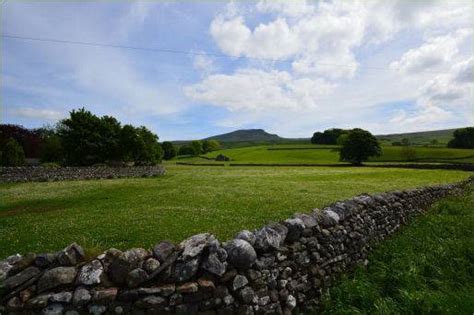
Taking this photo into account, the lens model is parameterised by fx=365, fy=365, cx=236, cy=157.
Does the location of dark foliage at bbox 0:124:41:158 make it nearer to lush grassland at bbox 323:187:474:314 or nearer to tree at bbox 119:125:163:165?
tree at bbox 119:125:163:165

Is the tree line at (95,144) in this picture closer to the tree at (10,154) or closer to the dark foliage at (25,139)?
the tree at (10,154)

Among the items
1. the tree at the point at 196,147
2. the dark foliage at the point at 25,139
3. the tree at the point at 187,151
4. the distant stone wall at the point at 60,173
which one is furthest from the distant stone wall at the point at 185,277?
the tree at the point at 187,151

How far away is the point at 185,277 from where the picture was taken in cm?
634

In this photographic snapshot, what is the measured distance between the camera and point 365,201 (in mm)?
11984

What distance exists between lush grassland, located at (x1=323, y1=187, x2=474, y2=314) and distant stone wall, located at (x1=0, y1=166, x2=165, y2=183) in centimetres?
3822

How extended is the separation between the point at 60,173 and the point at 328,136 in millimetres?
139359

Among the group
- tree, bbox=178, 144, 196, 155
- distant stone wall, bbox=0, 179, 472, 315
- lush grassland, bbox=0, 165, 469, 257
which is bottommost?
A: lush grassland, bbox=0, 165, 469, 257

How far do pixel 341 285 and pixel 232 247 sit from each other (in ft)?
11.8

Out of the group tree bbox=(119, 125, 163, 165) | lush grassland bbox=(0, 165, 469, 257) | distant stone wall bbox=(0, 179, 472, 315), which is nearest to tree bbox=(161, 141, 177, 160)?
tree bbox=(119, 125, 163, 165)

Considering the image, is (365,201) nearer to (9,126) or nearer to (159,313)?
(159,313)

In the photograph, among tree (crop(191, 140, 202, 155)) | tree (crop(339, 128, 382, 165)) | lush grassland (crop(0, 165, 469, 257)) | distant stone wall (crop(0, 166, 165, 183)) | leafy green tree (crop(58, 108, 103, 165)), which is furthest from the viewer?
tree (crop(191, 140, 202, 155))

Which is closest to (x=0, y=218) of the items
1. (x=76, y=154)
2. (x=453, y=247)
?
(x=453, y=247)

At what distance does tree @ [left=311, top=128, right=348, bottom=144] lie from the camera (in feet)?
536

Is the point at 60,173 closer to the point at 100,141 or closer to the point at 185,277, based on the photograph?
the point at 100,141
